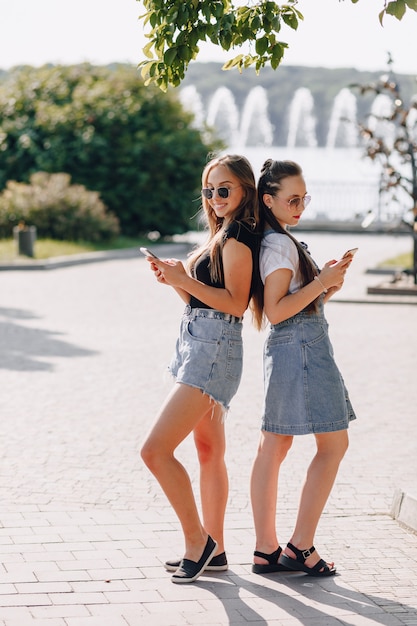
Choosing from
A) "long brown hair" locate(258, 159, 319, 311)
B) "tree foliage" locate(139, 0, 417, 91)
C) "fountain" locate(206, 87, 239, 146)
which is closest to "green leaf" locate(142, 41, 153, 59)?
"tree foliage" locate(139, 0, 417, 91)

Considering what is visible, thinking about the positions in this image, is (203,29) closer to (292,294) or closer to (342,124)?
(292,294)

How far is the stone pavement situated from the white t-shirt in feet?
4.15

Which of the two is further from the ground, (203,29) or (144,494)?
(203,29)

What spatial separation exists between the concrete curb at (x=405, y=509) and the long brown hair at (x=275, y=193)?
139 centimetres

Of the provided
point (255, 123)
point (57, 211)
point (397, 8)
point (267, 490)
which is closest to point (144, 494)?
point (267, 490)

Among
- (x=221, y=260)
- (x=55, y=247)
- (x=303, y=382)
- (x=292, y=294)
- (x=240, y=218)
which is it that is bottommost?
(x=55, y=247)

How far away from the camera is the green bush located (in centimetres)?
2584

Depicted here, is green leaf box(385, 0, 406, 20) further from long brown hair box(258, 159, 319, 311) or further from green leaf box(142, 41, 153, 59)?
green leaf box(142, 41, 153, 59)

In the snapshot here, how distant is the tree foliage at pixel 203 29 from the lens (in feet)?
15.5

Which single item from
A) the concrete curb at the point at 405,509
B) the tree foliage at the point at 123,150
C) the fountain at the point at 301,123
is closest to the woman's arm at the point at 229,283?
the concrete curb at the point at 405,509

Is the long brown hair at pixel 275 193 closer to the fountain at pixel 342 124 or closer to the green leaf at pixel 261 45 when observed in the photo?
the green leaf at pixel 261 45

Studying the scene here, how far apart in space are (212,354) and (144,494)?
1.82 metres

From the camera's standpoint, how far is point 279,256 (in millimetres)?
4621

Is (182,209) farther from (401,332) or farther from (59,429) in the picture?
(59,429)
